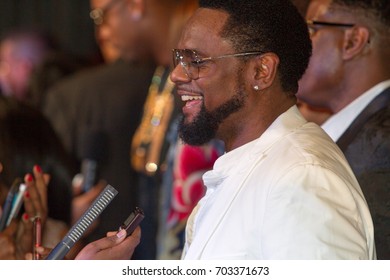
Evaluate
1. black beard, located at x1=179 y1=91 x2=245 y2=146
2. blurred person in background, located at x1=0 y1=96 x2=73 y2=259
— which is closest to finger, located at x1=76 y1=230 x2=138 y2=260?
black beard, located at x1=179 y1=91 x2=245 y2=146

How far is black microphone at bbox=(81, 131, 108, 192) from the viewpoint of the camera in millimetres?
5218

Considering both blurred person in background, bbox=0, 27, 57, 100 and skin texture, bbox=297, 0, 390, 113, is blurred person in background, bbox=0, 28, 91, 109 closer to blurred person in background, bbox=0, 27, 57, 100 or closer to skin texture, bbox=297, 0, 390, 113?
blurred person in background, bbox=0, 27, 57, 100

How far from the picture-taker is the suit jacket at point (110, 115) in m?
5.30

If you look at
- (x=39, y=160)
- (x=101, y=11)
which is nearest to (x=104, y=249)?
(x=39, y=160)

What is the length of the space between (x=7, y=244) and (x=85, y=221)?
0.80 meters

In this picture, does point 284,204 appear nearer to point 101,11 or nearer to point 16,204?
point 16,204

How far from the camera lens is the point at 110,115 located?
5414 millimetres

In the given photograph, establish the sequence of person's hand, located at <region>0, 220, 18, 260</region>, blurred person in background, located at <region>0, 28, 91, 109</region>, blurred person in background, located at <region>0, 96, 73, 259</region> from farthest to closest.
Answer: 1. blurred person in background, located at <region>0, 28, 91, 109</region>
2. blurred person in background, located at <region>0, 96, 73, 259</region>
3. person's hand, located at <region>0, 220, 18, 260</region>

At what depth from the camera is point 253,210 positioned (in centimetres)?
271

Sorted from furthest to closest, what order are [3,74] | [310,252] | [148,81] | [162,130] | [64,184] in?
[3,74] → [148,81] → [162,130] → [64,184] → [310,252]

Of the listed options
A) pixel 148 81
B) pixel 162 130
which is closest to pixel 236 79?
pixel 162 130

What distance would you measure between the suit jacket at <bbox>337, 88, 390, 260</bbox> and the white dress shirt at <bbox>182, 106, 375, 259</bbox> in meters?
0.52
